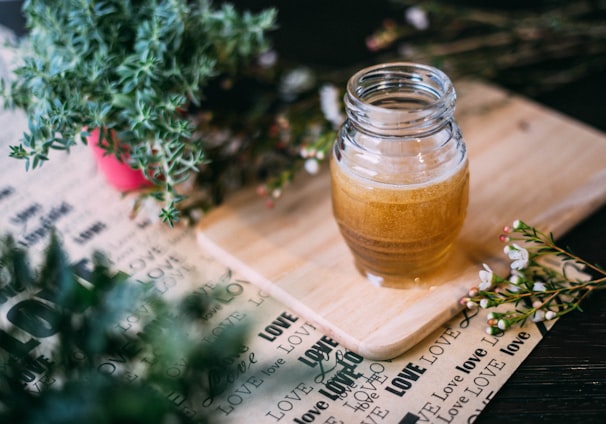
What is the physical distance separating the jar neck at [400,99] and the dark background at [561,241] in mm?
305

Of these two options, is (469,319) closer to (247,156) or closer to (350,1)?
(247,156)

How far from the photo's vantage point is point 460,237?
3.30 ft

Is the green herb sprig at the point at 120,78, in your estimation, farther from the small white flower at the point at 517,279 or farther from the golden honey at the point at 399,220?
the small white flower at the point at 517,279

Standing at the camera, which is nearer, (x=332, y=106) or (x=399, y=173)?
(x=399, y=173)

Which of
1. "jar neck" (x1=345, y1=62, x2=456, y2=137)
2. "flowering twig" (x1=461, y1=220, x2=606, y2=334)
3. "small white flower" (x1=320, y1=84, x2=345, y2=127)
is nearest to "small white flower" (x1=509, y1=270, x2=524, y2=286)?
"flowering twig" (x1=461, y1=220, x2=606, y2=334)

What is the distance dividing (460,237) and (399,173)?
0.22 meters

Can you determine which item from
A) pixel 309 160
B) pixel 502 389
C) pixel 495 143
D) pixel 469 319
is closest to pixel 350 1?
pixel 495 143

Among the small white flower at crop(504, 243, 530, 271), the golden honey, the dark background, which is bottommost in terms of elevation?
the dark background

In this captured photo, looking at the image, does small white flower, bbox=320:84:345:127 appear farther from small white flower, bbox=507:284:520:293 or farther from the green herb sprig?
small white flower, bbox=507:284:520:293

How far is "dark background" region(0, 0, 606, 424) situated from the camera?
778 millimetres

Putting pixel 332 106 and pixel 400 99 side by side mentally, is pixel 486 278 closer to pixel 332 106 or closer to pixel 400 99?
pixel 400 99

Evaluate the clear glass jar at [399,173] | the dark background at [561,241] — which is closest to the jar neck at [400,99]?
the clear glass jar at [399,173]

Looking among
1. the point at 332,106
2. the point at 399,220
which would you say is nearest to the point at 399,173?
the point at 399,220

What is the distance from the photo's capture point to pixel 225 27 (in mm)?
1048
